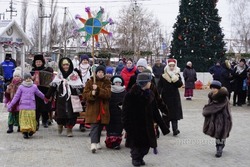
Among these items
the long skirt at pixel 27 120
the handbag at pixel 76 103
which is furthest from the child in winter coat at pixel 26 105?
the handbag at pixel 76 103

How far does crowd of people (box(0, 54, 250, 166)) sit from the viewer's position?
303 inches

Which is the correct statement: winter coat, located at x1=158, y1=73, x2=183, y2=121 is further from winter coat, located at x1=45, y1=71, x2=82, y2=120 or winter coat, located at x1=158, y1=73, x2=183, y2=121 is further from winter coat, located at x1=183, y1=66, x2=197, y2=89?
winter coat, located at x1=183, y1=66, x2=197, y2=89

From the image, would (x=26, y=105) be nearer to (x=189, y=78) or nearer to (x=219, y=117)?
(x=219, y=117)

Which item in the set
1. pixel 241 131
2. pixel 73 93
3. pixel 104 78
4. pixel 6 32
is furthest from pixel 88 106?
pixel 6 32

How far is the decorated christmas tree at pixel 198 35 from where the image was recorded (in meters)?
27.3

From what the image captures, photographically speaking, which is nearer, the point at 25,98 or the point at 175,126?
the point at 25,98

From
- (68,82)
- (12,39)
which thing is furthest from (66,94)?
(12,39)

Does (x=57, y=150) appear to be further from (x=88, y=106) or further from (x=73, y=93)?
(x=73, y=93)

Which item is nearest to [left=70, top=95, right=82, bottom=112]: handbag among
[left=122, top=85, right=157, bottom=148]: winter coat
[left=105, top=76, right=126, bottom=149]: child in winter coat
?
[left=105, top=76, right=126, bottom=149]: child in winter coat

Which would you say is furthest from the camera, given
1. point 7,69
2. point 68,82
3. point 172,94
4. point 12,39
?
point 12,39

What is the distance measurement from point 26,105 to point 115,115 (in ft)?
7.17

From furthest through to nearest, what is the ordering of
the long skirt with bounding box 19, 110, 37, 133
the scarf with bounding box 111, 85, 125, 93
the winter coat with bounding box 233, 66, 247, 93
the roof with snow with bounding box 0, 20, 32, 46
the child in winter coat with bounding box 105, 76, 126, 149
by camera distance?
the roof with snow with bounding box 0, 20, 32, 46 < the winter coat with bounding box 233, 66, 247, 93 < the long skirt with bounding box 19, 110, 37, 133 < the scarf with bounding box 111, 85, 125, 93 < the child in winter coat with bounding box 105, 76, 126, 149

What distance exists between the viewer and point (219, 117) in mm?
8531

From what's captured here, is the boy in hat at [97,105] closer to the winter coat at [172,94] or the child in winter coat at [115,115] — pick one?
the child in winter coat at [115,115]
